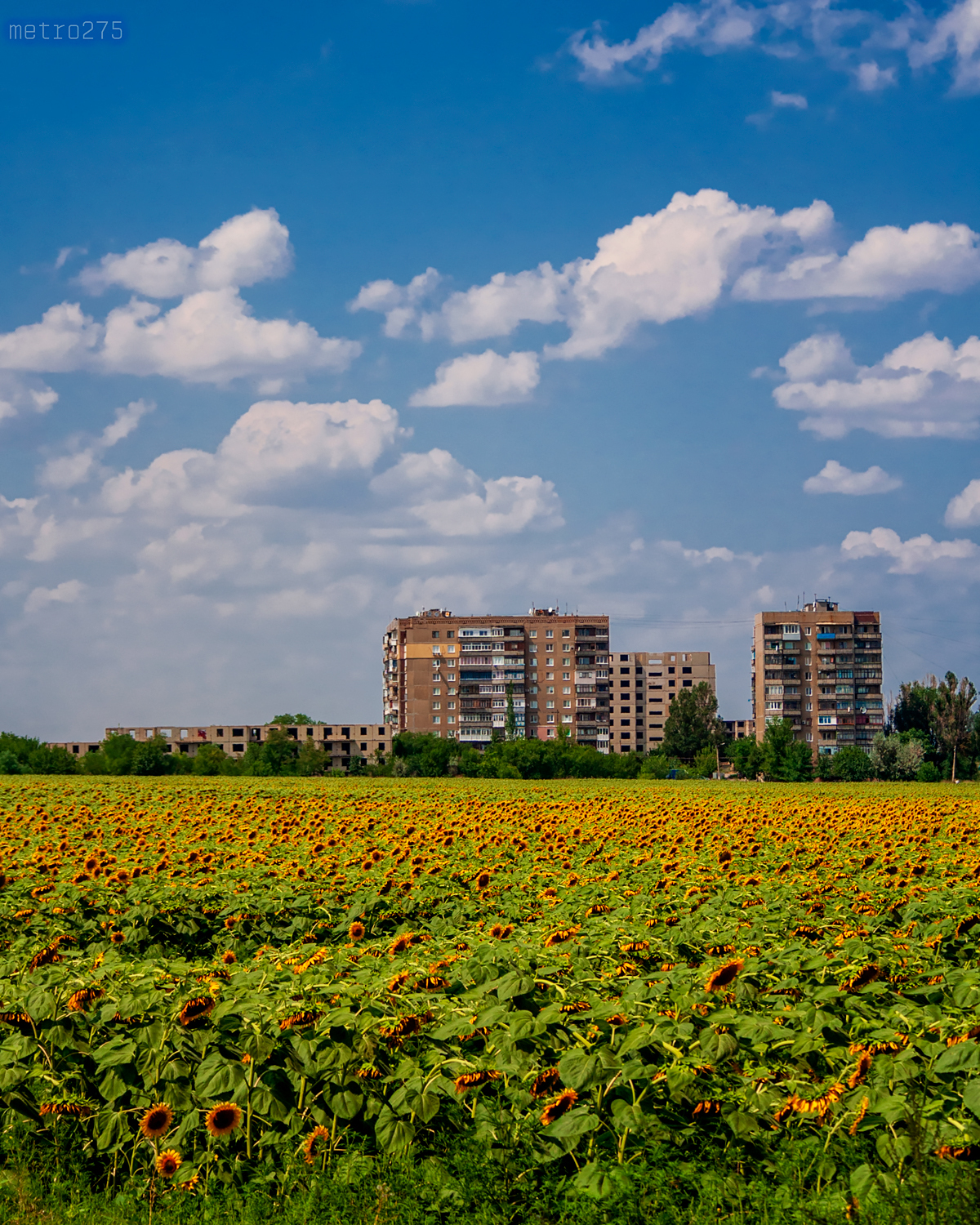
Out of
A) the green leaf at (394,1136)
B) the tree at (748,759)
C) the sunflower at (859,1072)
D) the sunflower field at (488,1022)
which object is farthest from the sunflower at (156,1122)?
the tree at (748,759)

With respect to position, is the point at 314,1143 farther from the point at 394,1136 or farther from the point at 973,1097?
the point at 973,1097

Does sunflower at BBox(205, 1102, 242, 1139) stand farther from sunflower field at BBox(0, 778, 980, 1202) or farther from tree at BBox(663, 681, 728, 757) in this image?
tree at BBox(663, 681, 728, 757)

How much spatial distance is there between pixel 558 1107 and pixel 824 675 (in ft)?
402

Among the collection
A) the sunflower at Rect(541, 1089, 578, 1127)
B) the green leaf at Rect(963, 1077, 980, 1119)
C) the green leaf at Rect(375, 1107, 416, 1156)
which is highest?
the green leaf at Rect(963, 1077, 980, 1119)

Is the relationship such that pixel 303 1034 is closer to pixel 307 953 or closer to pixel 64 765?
pixel 307 953

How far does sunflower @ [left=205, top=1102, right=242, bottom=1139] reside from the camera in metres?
4.88

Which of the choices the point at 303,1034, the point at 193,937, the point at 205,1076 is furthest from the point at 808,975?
the point at 193,937

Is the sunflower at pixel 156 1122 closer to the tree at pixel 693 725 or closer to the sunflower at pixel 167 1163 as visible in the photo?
the sunflower at pixel 167 1163

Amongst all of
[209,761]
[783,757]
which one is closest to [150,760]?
[209,761]

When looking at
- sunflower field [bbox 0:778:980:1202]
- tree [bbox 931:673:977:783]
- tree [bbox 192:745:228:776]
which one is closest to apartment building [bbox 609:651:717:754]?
tree [bbox 931:673:977:783]

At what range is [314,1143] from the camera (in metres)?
4.96

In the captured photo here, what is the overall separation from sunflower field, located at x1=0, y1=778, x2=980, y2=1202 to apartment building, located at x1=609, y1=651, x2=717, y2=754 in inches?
5699

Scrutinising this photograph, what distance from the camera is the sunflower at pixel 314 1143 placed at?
4914 mm

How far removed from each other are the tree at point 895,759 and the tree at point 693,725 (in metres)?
28.5
